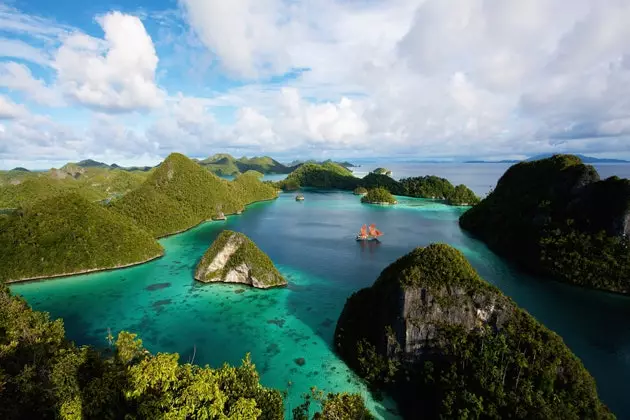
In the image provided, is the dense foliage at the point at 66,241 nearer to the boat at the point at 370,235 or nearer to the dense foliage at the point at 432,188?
the boat at the point at 370,235

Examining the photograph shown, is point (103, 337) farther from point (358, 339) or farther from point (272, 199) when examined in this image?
point (272, 199)

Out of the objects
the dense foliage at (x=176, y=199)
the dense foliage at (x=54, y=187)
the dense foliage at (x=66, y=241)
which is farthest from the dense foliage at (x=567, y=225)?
the dense foliage at (x=54, y=187)

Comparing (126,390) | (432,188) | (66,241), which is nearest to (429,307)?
(126,390)

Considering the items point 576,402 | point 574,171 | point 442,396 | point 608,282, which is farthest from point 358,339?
point 574,171

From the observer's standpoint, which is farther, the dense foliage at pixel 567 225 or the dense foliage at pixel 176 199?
the dense foliage at pixel 176 199

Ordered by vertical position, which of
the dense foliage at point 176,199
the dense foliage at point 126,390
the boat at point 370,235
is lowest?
the boat at point 370,235

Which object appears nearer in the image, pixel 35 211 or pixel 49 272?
pixel 49 272

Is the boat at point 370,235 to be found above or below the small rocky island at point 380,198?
below
